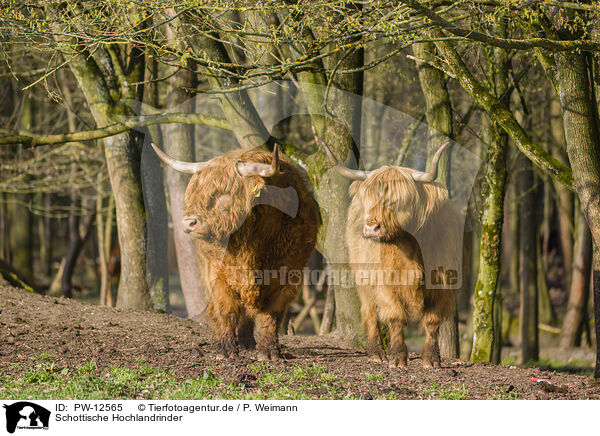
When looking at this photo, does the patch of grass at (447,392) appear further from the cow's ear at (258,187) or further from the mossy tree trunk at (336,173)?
the cow's ear at (258,187)

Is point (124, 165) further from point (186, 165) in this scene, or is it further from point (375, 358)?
point (375, 358)

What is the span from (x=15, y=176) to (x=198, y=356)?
10.1 meters

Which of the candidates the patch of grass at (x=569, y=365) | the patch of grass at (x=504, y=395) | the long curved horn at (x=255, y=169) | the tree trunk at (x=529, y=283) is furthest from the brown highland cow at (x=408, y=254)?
the tree trunk at (x=529, y=283)

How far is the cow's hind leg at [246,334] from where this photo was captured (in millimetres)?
7567

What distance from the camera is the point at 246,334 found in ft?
25.1

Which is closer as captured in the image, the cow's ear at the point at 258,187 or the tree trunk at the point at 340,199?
the cow's ear at the point at 258,187

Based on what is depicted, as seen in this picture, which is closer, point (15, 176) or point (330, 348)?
point (330, 348)

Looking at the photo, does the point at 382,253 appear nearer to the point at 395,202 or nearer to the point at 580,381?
the point at 395,202

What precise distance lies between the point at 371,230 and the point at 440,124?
3.02m

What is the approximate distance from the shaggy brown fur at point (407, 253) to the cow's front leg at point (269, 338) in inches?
38.6

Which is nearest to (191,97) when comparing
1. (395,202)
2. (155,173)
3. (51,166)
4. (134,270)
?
(155,173)

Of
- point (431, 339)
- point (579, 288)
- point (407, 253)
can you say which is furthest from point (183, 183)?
point (579, 288)

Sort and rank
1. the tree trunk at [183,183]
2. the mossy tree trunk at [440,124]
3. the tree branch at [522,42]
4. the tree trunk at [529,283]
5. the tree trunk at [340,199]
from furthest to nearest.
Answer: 1. the tree trunk at [529,283]
2. the tree trunk at [183,183]
3. the mossy tree trunk at [440,124]
4. the tree trunk at [340,199]
5. the tree branch at [522,42]
